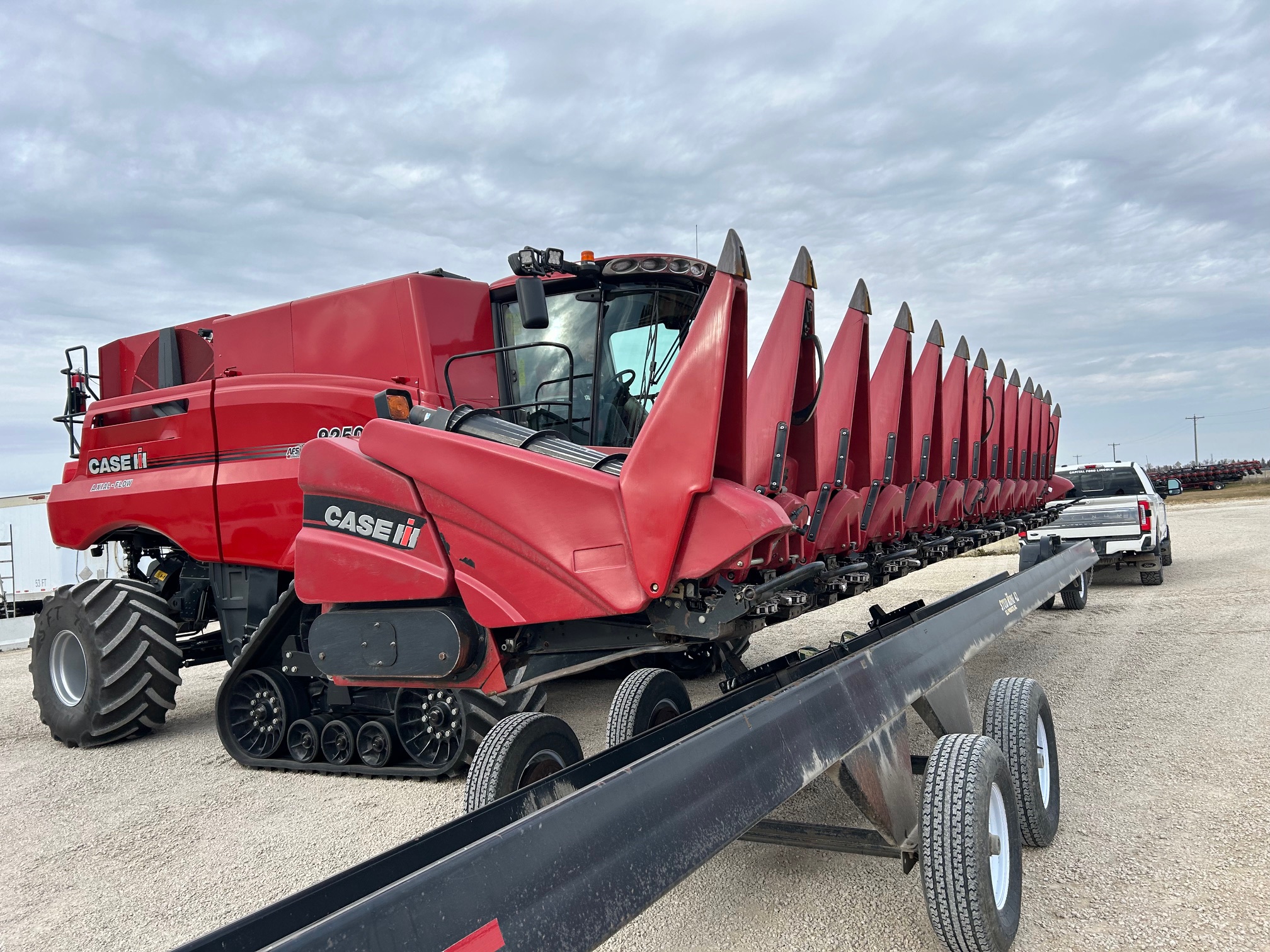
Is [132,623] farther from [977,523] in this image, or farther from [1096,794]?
[977,523]

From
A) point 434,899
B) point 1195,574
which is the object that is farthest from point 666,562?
point 1195,574

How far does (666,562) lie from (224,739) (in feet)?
12.0

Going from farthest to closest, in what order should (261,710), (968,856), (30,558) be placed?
(30,558), (261,710), (968,856)

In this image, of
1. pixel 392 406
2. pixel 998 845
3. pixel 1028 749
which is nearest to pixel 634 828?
pixel 998 845

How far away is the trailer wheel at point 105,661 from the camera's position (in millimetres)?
5715

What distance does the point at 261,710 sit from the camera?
5.17m

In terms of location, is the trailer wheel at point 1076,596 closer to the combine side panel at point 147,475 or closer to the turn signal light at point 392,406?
the turn signal light at point 392,406

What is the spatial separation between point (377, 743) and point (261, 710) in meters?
0.85

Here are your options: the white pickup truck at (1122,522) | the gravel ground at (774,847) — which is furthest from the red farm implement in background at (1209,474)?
the gravel ground at (774,847)

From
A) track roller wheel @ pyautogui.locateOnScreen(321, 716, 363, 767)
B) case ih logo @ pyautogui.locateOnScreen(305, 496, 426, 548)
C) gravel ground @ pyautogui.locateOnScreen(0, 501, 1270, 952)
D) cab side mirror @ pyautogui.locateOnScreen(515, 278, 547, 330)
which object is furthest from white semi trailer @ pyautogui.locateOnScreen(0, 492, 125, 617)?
cab side mirror @ pyautogui.locateOnScreen(515, 278, 547, 330)

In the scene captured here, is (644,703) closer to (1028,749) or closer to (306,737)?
(1028,749)

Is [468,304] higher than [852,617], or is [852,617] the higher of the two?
[468,304]

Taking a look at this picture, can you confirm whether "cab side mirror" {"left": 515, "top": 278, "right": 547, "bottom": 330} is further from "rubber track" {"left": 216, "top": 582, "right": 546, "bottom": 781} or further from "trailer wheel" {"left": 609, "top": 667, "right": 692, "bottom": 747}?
"rubber track" {"left": 216, "top": 582, "right": 546, "bottom": 781}

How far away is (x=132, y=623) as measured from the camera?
224 inches
